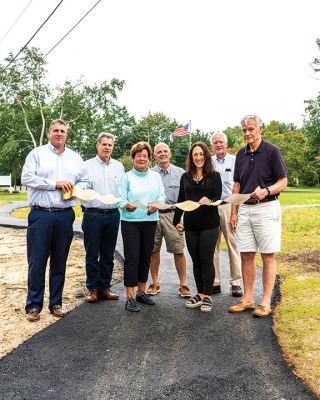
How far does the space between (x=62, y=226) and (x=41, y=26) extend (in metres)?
7.80

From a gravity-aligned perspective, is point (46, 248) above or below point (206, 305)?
above

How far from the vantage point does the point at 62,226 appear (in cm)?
517

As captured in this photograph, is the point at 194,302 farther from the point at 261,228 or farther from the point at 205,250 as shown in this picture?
the point at 261,228

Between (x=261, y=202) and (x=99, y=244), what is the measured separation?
210 cm

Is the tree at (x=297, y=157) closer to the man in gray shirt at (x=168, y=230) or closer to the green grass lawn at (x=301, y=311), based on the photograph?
the green grass lawn at (x=301, y=311)

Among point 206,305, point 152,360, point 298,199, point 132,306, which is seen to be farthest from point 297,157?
point 152,360

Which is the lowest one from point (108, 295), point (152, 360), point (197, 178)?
point (108, 295)

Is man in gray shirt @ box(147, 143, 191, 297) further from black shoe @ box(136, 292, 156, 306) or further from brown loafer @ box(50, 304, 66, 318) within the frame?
brown loafer @ box(50, 304, 66, 318)

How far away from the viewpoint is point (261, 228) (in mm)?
5109

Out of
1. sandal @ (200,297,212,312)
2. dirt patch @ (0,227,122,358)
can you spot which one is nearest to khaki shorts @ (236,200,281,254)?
sandal @ (200,297,212,312)

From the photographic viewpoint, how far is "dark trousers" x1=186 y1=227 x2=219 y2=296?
17.7ft

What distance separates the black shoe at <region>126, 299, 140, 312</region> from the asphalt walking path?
0.32ft

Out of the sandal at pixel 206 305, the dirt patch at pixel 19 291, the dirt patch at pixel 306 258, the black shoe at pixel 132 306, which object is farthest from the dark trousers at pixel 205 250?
the dirt patch at pixel 306 258

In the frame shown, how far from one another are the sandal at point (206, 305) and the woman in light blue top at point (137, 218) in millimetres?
652
